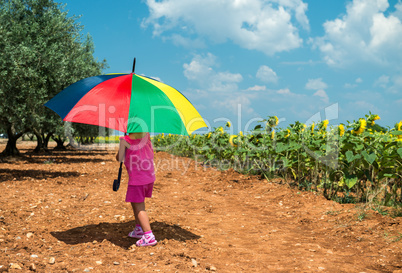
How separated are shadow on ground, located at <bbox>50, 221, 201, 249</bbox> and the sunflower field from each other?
3.36 meters

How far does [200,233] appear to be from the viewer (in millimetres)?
5367

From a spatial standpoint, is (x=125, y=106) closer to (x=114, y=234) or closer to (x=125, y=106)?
(x=125, y=106)

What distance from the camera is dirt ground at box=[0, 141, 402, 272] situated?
3.87 m

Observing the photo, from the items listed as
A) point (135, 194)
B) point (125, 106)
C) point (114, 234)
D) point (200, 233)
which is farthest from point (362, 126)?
point (114, 234)

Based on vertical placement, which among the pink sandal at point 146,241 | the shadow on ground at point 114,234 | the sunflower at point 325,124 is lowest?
the shadow on ground at point 114,234

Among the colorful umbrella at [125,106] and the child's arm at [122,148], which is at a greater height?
the colorful umbrella at [125,106]

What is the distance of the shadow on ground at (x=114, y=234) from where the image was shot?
4.77 meters

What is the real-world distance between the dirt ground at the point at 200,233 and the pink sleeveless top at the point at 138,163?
0.92 meters

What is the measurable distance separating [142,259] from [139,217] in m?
0.66

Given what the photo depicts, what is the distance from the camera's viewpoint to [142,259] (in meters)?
3.98

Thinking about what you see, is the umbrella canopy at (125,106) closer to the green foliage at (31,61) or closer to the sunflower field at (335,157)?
the sunflower field at (335,157)

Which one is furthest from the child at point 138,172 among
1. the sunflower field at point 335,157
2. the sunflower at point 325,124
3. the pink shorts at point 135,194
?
the sunflower at point 325,124

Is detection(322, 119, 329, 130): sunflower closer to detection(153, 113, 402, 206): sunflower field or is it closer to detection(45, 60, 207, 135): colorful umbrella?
detection(153, 113, 402, 206): sunflower field

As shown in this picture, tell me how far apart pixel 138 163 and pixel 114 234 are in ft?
4.59
